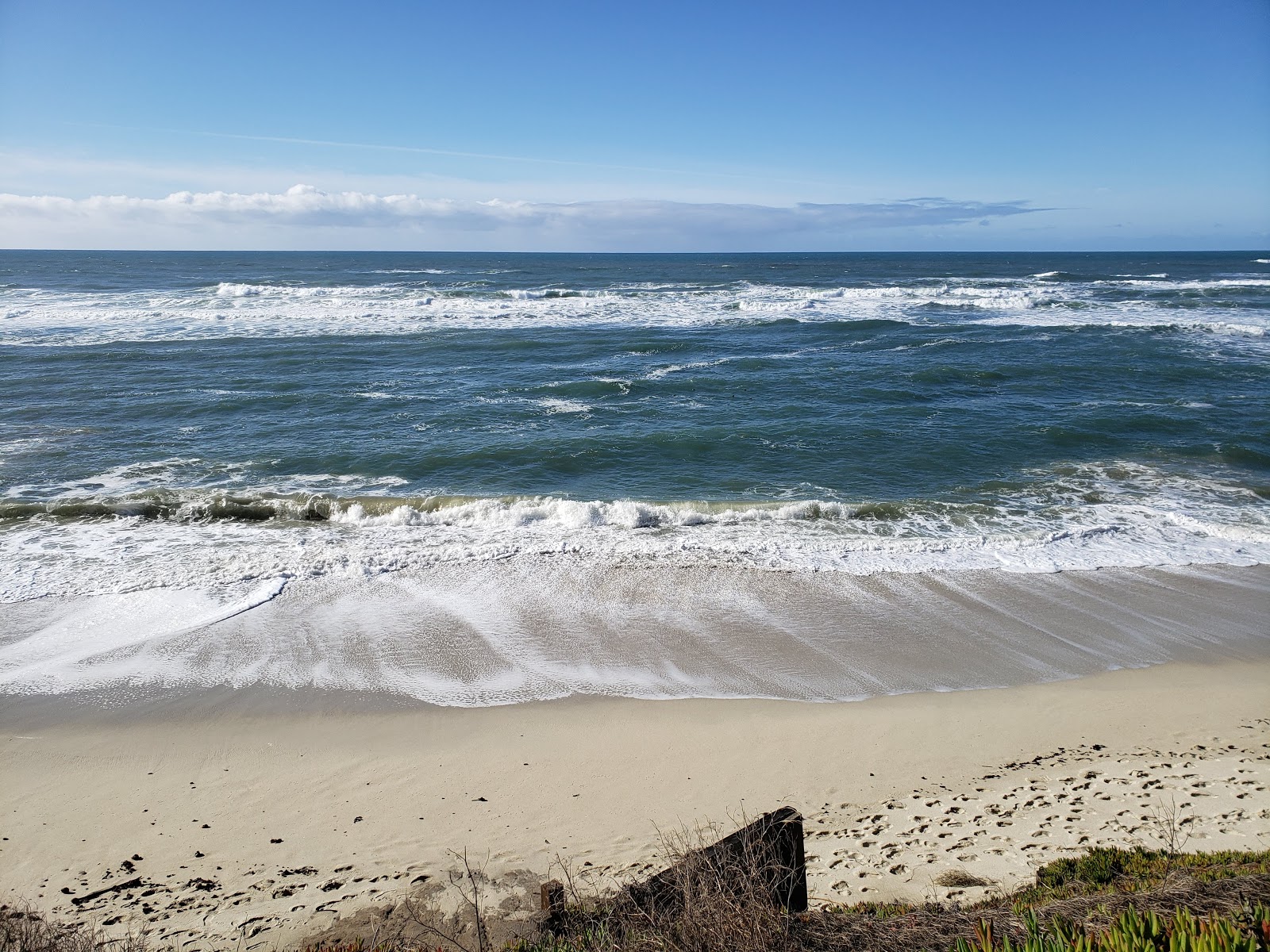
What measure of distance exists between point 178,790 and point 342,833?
5.37ft

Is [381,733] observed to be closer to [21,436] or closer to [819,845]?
[819,845]

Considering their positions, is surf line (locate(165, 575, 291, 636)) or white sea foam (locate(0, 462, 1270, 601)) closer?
surf line (locate(165, 575, 291, 636))

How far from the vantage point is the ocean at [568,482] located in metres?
8.65

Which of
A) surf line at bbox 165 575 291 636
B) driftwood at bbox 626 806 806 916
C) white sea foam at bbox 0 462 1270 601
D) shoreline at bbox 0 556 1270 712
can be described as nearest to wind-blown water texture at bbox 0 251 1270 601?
white sea foam at bbox 0 462 1270 601

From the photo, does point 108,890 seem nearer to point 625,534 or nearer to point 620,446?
point 625,534

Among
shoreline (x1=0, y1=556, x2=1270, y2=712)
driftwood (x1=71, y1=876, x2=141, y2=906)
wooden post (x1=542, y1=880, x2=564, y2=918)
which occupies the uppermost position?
wooden post (x1=542, y1=880, x2=564, y2=918)

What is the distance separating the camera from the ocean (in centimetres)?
865

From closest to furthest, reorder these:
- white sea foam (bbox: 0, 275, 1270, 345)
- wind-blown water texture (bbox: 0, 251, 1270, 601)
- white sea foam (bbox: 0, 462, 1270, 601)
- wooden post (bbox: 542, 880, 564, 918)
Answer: wooden post (bbox: 542, 880, 564, 918) < white sea foam (bbox: 0, 462, 1270, 601) < wind-blown water texture (bbox: 0, 251, 1270, 601) < white sea foam (bbox: 0, 275, 1270, 345)

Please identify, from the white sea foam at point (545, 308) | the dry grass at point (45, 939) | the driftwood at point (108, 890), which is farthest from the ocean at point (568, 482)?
the dry grass at point (45, 939)

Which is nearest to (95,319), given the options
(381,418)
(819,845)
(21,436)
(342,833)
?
(21,436)

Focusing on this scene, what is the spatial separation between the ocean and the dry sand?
0.66 metres

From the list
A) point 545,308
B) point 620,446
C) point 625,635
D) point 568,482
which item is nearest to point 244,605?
point 625,635

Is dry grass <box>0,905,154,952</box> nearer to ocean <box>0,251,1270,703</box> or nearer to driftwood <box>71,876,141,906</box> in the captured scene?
driftwood <box>71,876,141,906</box>

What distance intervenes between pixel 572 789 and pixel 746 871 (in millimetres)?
2534
